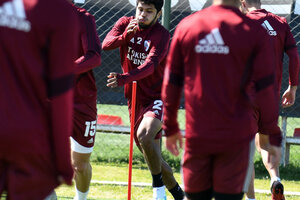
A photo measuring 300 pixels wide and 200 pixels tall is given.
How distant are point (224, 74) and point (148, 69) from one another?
221 cm

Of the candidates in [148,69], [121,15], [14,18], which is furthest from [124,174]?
[14,18]

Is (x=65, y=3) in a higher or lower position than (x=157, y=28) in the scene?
higher

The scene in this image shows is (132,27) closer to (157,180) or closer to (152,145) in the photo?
(152,145)

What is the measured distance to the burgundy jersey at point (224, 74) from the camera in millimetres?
3309

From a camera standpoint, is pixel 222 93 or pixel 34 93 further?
pixel 222 93

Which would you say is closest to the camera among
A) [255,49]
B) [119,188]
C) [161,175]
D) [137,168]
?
[255,49]

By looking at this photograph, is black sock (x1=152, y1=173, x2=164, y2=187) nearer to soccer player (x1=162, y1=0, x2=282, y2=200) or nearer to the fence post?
soccer player (x1=162, y1=0, x2=282, y2=200)

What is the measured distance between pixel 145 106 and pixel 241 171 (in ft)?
8.37

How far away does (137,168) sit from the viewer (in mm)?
8023

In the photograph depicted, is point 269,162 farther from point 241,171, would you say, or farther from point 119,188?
point 241,171

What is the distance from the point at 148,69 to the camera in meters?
5.46

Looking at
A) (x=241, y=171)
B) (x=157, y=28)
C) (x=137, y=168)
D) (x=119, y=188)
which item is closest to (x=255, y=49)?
(x=241, y=171)

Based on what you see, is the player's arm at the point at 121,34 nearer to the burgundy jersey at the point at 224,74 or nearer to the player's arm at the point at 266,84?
the burgundy jersey at the point at 224,74

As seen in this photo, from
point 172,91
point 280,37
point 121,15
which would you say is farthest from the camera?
point 121,15
